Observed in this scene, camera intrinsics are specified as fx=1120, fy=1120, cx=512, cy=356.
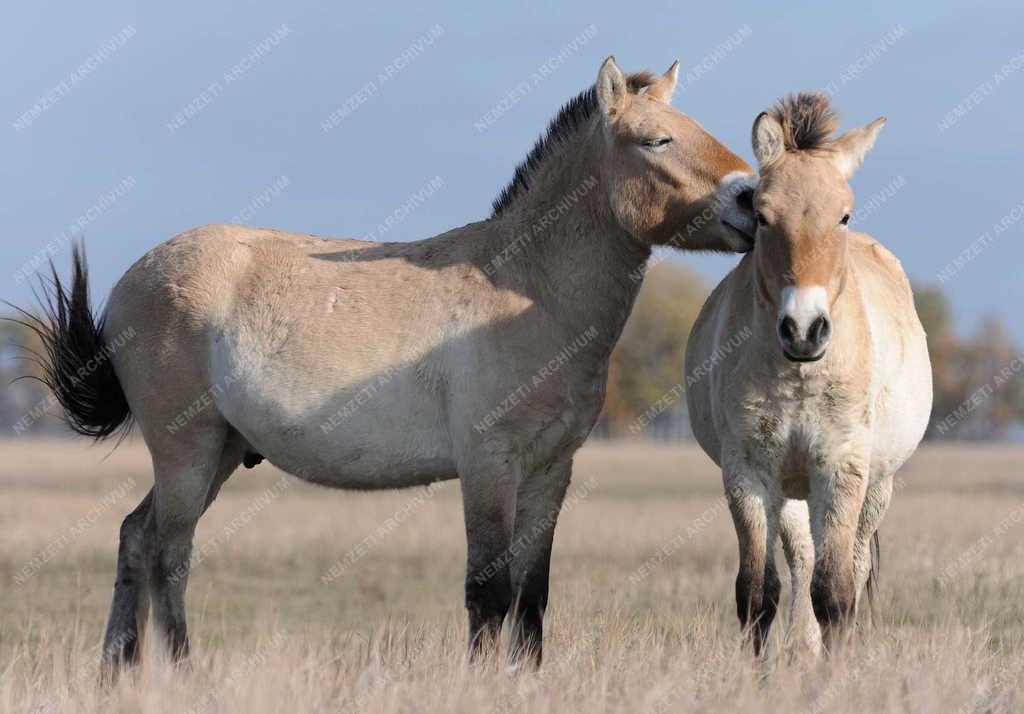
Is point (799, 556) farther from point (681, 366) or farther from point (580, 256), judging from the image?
point (681, 366)

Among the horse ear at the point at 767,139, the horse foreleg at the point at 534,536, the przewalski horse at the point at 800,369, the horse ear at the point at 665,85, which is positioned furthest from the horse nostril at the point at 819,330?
the horse ear at the point at 665,85

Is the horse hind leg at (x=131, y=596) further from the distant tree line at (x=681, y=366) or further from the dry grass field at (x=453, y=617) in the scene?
the distant tree line at (x=681, y=366)

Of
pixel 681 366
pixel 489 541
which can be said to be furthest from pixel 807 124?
pixel 681 366

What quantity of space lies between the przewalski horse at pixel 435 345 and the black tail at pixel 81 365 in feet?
0.05

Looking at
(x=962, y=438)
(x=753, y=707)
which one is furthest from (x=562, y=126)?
(x=962, y=438)

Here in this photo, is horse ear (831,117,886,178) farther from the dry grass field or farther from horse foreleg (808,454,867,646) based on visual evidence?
the dry grass field

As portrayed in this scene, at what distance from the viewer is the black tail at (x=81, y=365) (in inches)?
278

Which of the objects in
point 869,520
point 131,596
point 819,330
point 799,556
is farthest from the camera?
point 869,520

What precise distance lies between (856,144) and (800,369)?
4.10 ft

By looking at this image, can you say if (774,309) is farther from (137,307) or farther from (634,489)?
(634,489)

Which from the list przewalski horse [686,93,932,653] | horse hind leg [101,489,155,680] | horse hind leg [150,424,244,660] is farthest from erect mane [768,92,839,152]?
horse hind leg [101,489,155,680]

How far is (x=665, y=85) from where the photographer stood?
250 inches

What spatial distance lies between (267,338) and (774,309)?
2.87 metres

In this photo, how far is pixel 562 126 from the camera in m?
6.45
